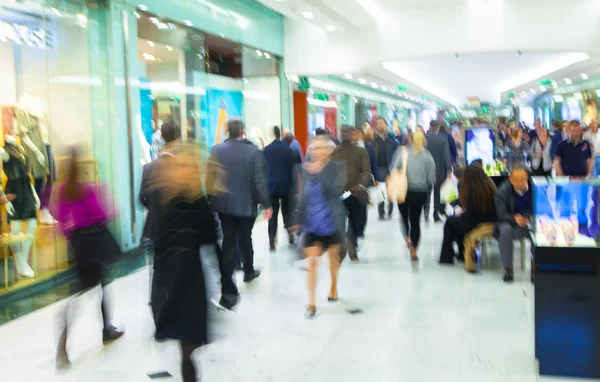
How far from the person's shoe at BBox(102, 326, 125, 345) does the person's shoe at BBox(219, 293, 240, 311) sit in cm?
112

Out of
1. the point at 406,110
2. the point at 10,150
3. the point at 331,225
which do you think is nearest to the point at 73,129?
the point at 10,150

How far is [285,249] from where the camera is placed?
9.12 metres

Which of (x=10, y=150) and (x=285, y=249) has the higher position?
(x=10, y=150)

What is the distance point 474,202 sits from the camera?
7523 millimetres

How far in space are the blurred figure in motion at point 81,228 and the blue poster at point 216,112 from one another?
228 inches

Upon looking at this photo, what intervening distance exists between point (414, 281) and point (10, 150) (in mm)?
4597

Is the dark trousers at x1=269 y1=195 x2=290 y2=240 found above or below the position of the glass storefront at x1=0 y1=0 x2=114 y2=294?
below

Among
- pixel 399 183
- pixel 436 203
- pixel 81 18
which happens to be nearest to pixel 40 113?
pixel 81 18

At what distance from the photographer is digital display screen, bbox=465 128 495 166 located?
11.0 meters

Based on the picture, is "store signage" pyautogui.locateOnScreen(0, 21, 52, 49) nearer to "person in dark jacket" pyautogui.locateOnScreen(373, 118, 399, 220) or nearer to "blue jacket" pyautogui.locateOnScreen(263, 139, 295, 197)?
"blue jacket" pyautogui.locateOnScreen(263, 139, 295, 197)

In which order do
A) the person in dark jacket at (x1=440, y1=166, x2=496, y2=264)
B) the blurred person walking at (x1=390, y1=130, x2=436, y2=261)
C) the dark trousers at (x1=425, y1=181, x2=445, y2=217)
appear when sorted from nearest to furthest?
1. the person in dark jacket at (x1=440, y1=166, x2=496, y2=264)
2. the blurred person walking at (x1=390, y1=130, x2=436, y2=261)
3. the dark trousers at (x1=425, y1=181, x2=445, y2=217)

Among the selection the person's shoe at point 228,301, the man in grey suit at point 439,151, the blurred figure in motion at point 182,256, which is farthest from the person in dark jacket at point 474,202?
the blurred figure in motion at point 182,256

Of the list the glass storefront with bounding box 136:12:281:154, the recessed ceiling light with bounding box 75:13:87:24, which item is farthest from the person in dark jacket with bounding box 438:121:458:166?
the recessed ceiling light with bounding box 75:13:87:24

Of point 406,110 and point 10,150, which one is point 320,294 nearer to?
point 10,150
